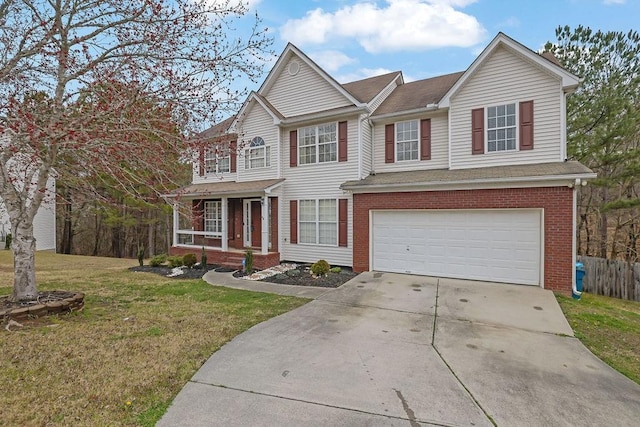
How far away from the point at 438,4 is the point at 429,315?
438 inches

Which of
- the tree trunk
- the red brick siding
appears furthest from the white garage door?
the tree trunk

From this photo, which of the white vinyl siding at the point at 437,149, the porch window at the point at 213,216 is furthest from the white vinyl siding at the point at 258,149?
the white vinyl siding at the point at 437,149

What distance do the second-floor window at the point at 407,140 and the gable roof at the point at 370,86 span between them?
1.77 m

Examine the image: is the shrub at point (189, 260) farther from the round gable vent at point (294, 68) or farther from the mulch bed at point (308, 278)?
the round gable vent at point (294, 68)

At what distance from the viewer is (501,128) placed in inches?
408

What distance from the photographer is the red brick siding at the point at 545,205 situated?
8508 millimetres

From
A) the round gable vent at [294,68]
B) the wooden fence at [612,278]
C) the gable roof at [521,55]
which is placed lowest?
the wooden fence at [612,278]

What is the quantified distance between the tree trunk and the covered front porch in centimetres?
558

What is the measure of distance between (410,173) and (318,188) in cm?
358

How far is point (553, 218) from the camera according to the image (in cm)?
865

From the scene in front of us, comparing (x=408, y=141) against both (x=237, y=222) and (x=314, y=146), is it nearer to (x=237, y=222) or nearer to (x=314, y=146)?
(x=314, y=146)

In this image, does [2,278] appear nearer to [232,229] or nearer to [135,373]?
[232,229]

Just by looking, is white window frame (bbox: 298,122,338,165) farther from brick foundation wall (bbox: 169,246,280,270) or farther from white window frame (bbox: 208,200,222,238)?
white window frame (bbox: 208,200,222,238)

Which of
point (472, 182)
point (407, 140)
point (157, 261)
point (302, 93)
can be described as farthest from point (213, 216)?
point (472, 182)
